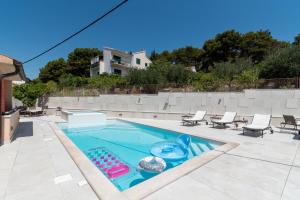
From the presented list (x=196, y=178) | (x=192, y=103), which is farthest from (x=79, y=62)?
(x=196, y=178)

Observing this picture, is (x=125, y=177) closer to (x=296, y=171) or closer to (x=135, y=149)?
(x=135, y=149)

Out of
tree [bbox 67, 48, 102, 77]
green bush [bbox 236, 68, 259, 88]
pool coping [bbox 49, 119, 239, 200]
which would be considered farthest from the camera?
tree [bbox 67, 48, 102, 77]

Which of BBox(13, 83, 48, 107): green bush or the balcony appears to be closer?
BBox(13, 83, 48, 107): green bush

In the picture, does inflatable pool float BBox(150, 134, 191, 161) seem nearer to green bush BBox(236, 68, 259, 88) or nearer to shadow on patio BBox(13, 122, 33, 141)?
shadow on patio BBox(13, 122, 33, 141)

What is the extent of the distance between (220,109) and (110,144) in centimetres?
766

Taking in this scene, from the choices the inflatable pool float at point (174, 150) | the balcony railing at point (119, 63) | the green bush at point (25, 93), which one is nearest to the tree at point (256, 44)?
the balcony railing at point (119, 63)

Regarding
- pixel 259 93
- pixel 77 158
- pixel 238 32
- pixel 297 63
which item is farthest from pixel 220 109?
pixel 238 32

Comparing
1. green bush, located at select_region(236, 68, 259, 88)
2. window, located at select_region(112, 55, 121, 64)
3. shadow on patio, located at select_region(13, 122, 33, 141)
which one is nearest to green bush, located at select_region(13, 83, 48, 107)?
shadow on patio, located at select_region(13, 122, 33, 141)

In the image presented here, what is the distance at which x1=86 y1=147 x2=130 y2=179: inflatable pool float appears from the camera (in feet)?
14.3

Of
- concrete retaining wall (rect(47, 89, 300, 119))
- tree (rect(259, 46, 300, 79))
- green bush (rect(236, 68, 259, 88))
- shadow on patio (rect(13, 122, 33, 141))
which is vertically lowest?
→ shadow on patio (rect(13, 122, 33, 141))

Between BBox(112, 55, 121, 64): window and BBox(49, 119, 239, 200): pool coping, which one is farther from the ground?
BBox(112, 55, 121, 64): window

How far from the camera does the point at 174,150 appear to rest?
568 centimetres

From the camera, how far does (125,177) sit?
4172 millimetres

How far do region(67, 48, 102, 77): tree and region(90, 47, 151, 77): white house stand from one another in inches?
179
